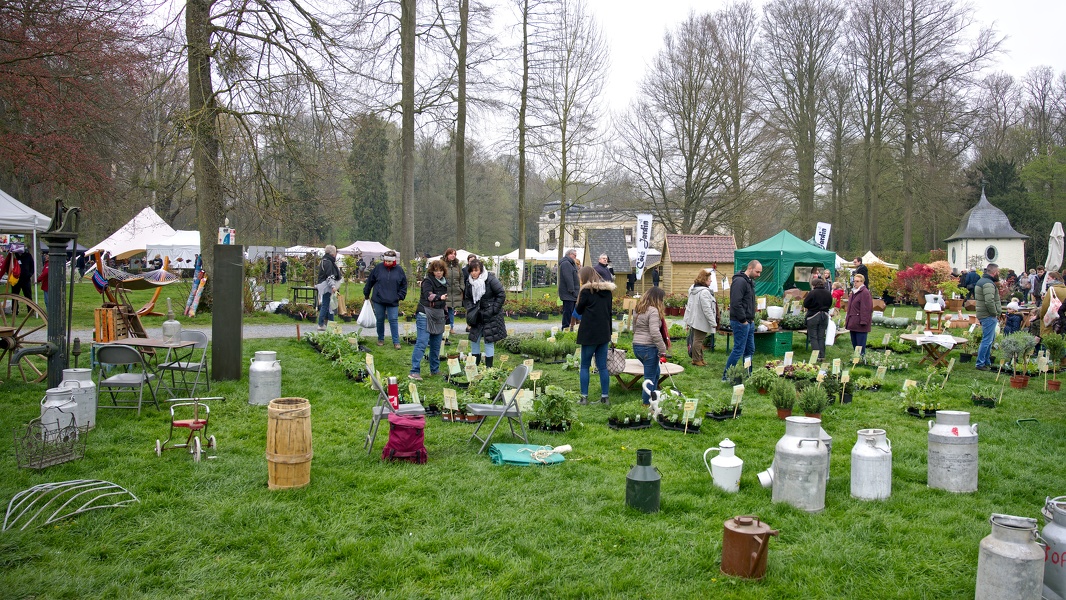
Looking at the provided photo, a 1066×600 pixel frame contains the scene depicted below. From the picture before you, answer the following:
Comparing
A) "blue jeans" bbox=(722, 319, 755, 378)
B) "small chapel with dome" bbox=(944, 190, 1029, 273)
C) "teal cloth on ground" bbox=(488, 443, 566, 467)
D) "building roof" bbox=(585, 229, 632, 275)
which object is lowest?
"teal cloth on ground" bbox=(488, 443, 566, 467)

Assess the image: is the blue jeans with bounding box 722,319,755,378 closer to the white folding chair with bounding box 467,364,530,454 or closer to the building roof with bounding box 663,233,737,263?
the white folding chair with bounding box 467,364,530,454

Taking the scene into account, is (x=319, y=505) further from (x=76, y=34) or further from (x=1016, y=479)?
(x=76, y=34)

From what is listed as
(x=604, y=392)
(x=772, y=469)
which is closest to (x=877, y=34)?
(x=604, y=392)

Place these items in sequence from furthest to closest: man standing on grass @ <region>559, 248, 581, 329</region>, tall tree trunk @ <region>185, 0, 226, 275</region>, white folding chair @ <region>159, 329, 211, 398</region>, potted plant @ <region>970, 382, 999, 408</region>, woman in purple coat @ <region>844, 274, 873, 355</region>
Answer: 1. tall tree trunk @ <region>185, 0, 226, 275</region>
2. man standing on grass @ <region>559, 248, 581, 329</region>
3. woman in purple coat @ <region>844, 274, 873, 355</region>
4. potted plant @ <region>970, 382, 999, 408</region>
5. white folding chair @ <region>159, 329, 211, 398</region>

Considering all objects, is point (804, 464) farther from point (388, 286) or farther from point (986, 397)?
point (388, 286)

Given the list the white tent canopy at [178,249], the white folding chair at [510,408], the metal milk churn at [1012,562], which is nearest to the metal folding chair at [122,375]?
the white folding chair at [510,408]

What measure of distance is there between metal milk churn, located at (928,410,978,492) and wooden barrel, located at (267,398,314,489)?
4.73 meters

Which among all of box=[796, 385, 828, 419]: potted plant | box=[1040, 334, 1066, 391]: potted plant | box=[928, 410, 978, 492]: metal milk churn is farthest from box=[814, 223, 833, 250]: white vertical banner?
box=[928, 410, 978, 492]: metal milk churn

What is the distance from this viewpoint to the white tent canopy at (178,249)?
29.1 meters

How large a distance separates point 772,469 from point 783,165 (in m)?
25.3

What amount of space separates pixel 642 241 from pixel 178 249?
20.1 m

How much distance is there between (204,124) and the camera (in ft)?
44.2

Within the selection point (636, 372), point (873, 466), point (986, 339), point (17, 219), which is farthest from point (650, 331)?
point (17, 219)

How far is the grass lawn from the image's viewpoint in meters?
3.76
